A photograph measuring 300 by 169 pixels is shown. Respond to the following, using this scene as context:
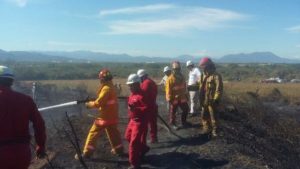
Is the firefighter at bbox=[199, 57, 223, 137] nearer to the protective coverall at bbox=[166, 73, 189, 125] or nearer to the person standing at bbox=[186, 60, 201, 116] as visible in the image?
the protective coverall at bbox=[166, 73, 189, 125]

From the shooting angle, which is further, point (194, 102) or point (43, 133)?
point (194, 102)

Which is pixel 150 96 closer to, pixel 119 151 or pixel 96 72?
pixel 119 151

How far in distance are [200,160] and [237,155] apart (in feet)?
3.49

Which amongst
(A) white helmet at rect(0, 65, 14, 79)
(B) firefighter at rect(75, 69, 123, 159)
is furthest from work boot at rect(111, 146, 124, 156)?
(A) white helmet at rect(0, 65, 14, 79)

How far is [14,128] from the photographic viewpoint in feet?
22.4

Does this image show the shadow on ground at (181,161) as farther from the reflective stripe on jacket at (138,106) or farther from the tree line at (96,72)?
the tree line at (96,72)

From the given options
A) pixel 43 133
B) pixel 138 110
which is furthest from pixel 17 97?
pixel 138 110

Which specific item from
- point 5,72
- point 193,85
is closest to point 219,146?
point 193,85

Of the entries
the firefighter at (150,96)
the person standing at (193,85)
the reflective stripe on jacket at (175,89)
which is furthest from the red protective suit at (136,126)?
the person standing at (193,85)

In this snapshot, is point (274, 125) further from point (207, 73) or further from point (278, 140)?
point (207, 73)

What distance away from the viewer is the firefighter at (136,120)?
1057cm

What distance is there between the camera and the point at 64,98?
32.0 metres

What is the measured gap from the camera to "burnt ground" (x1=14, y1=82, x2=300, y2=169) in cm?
1156

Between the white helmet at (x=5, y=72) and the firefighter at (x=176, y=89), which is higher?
the white helmet at (x=5, y=72)
